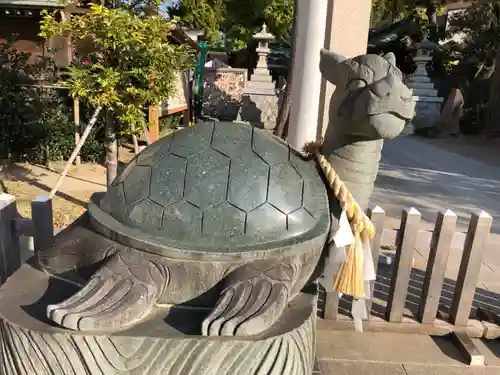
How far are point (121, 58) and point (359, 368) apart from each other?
328 cm

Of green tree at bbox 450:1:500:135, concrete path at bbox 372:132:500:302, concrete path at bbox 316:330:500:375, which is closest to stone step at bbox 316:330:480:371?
concrete path at bbox 316:330:500:375

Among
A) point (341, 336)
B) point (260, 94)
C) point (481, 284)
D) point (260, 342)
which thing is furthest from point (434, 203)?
point (260, 94)

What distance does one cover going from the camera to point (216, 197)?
1478mm

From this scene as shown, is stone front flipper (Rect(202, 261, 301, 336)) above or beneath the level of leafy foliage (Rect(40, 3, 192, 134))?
beneath

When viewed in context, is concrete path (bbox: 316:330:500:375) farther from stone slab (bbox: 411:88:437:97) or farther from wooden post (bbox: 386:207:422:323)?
stone slab (bbox: 411:88:437:97)

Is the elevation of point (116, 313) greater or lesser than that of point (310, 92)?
lesser

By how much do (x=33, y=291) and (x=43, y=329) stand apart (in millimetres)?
244

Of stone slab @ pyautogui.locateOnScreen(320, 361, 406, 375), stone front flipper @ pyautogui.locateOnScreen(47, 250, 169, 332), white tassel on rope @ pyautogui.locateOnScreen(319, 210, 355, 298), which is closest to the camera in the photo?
stone front flipper @ pyautogui.locateOnScreen(47, 250, 169, 332)

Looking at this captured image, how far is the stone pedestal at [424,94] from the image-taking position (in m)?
13.8

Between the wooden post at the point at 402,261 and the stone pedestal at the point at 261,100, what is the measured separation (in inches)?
324

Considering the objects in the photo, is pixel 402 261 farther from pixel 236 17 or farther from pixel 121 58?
pixel 236 17

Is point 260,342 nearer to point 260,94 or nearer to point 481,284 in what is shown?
point 481,284

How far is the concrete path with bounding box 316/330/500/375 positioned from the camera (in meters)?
2.31

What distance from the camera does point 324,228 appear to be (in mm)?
1561
